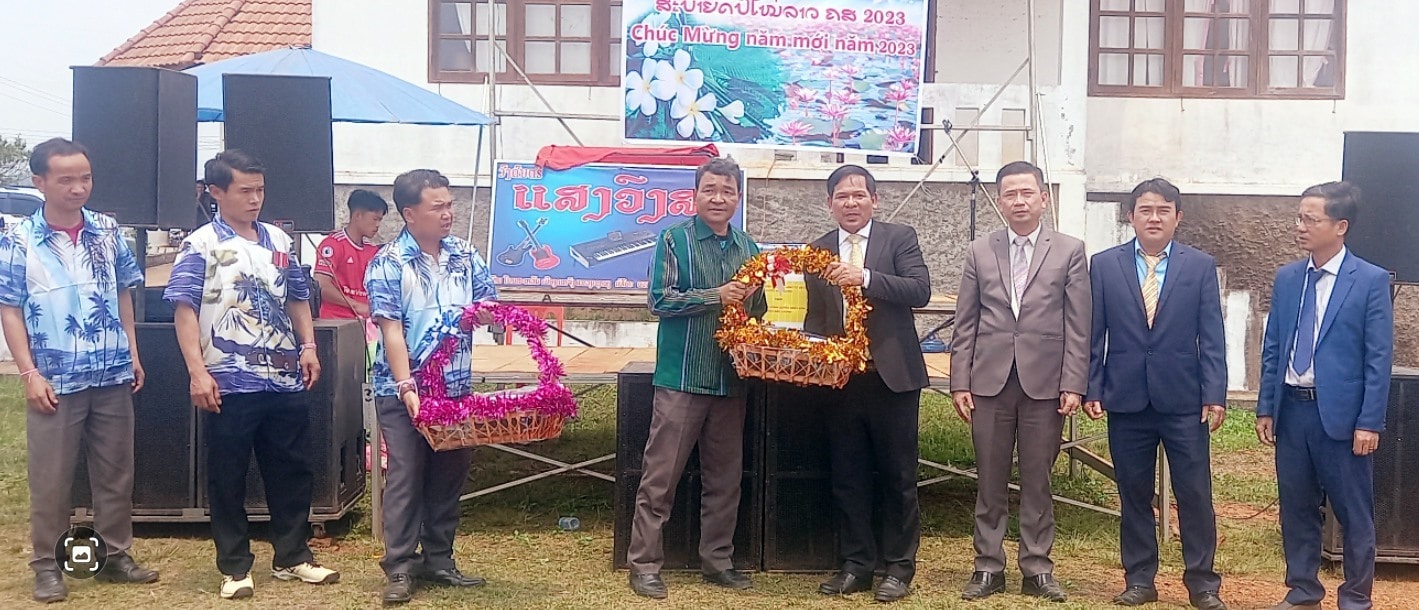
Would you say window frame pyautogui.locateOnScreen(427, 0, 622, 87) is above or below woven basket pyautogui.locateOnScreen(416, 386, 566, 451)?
above

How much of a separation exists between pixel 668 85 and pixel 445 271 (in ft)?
10.2

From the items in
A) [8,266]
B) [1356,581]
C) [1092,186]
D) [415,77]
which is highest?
[415,77]

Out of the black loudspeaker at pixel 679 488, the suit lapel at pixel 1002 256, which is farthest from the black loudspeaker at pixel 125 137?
the suit lapel at pixel 1002 256

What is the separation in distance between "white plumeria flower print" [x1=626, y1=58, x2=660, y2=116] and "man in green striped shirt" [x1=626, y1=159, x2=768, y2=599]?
2.62 meters

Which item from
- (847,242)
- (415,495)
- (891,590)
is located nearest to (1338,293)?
(847,242)

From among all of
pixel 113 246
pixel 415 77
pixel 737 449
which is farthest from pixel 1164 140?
pixel 113 246

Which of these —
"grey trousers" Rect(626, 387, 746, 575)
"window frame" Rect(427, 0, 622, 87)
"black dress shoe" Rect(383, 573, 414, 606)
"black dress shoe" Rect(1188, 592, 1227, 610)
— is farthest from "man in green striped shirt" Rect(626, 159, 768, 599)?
"window frame" Rect(427, 0, 622, 87)

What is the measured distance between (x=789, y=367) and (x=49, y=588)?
3088mm

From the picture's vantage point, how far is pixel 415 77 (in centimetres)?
1102

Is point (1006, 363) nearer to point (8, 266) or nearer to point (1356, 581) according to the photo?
point (1356, 581)

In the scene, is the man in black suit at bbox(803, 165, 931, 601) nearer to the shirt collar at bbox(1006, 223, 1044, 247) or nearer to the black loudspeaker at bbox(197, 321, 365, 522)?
the shirt collar at bbox(1006, 223, 1044, 247)

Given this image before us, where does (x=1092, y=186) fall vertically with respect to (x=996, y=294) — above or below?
above

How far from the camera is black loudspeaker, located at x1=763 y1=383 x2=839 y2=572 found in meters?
5.74

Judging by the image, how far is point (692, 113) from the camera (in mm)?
7715
